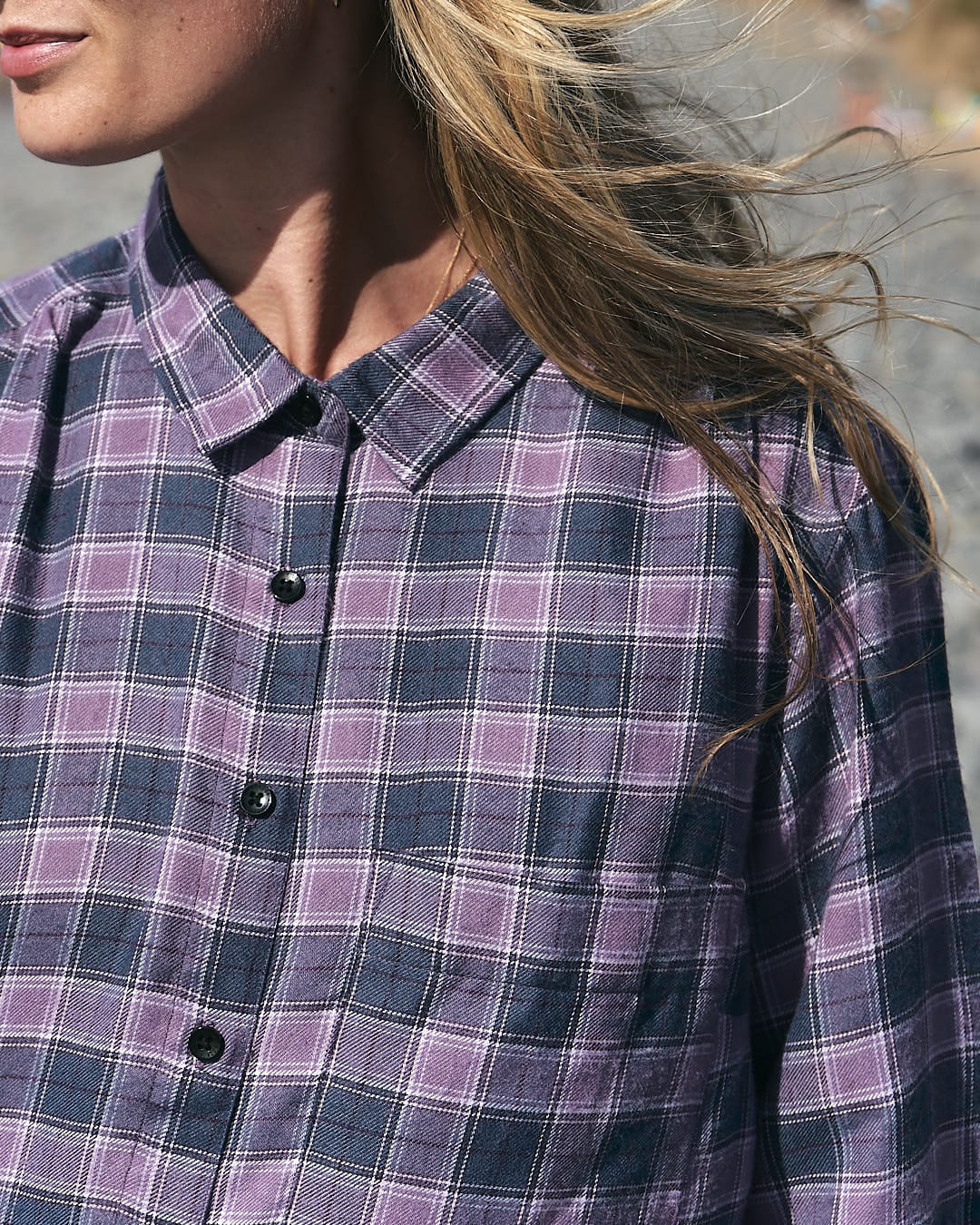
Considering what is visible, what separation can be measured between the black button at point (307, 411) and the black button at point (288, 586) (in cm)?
13

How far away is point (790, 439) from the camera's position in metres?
1.26

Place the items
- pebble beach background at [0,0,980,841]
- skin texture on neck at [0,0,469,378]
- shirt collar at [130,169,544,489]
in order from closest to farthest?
skin texture on neck at [0,0,469,378]
shirt collar at [130,169,544,489]
pebble beach background at [0,0,980,841]

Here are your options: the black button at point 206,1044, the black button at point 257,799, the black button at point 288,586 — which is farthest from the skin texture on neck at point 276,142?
the black button at point 206,1044

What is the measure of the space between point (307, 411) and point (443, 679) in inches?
9.9

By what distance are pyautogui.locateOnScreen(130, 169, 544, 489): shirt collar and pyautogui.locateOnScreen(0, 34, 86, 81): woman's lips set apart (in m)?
0.19

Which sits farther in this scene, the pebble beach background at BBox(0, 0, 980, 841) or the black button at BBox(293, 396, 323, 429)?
the pebble beach background at BBox(0, 0, 980, 841)

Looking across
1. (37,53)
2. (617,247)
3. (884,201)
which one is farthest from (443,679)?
(884,201)

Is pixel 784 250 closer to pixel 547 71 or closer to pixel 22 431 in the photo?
pixel 547 71

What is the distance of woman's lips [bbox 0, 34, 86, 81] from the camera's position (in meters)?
1.10

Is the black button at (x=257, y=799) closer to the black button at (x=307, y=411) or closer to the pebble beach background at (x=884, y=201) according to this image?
the black button at (x=307, y=411)

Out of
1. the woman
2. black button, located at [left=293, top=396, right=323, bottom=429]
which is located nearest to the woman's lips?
the woman

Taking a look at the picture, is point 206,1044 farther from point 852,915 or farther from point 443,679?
point 852,915

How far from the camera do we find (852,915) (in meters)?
1.23

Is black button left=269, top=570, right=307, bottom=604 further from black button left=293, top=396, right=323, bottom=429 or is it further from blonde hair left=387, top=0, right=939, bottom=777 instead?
blonde hair left=387, top=0, right=939, bottom=777
